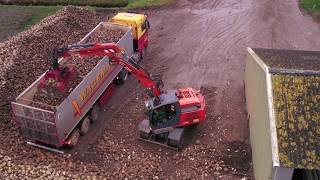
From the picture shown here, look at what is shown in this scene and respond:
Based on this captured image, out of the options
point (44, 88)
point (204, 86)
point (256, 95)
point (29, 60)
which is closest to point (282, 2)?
point (204, 86)

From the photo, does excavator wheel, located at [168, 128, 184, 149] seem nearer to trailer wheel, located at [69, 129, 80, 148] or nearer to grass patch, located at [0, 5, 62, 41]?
trailer wheel, located at [69, 129, 80, 148]

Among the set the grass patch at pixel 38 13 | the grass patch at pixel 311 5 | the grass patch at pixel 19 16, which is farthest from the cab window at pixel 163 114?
the grass patch at pixel 311 5

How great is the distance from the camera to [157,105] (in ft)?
64.7

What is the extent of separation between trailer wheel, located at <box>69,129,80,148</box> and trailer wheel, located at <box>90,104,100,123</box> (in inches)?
57.2

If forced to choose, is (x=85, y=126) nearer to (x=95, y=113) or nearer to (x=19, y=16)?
(x=95, y=113)

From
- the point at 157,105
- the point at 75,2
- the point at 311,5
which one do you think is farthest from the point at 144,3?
the point at 157,105

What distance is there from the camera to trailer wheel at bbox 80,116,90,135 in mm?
20312

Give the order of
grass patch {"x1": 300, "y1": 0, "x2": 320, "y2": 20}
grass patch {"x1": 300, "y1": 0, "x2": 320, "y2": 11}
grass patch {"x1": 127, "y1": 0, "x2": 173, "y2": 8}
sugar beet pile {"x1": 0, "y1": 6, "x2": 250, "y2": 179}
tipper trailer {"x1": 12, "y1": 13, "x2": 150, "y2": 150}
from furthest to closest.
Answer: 1. grass patch {"x1": 127, "y1": 0, "x2": 173, "y2": 8}
2. grass patch {"x1": 300, "y1": 0, "x2": 320, "y2": 11}
3. grass patch {"x1": 300, "y1": 0, "x2": 320, "y2": 20}
4. tipper trailer {"x1": 12, "y1": 13, "x2": 150, "y2": 150}
5. sugar beet pile {"x1": 0, "y1": 6, "x2": 250, "y2": 179}

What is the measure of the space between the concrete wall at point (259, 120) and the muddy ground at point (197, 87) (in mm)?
1078

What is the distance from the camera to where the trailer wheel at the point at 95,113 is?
833 inches

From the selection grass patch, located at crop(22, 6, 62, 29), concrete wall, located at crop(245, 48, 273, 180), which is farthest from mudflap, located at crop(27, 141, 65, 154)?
grass patch, located at crop(22, 6, 62, 29)

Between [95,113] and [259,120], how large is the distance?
832 cm

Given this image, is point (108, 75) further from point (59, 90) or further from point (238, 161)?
point (238, 161)

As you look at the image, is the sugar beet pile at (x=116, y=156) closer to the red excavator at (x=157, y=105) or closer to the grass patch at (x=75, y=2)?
the red excavator at (x=157, y=105)
